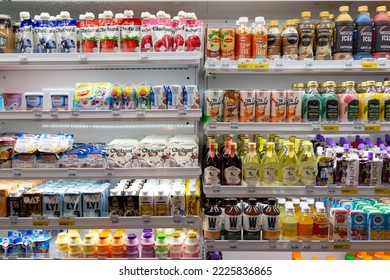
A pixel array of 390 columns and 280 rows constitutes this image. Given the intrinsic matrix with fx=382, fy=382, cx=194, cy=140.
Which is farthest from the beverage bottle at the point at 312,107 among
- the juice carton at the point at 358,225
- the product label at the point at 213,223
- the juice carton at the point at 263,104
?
the product label at the point at 213,223

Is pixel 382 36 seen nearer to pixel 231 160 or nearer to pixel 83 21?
pixel 231 160

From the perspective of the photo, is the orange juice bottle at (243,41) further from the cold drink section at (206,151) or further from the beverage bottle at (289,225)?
the beverage bottle at (289,225)

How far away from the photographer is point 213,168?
99.9 inches

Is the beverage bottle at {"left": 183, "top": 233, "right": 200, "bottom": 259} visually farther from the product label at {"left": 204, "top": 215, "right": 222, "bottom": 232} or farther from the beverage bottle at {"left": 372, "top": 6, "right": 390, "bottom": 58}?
the beverage bottle at {"left": 372, "top": 6, "right": 390, "bottom": 58}

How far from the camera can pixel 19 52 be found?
268 centimetres

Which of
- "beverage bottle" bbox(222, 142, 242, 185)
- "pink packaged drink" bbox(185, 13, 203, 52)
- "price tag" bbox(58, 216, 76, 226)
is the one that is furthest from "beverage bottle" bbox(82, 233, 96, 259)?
"pink packaged drink" bbox(185, 13, 203, 52)

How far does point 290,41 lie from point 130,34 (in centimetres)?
110

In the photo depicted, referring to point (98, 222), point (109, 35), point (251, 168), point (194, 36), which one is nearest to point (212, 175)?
point (251, 168)

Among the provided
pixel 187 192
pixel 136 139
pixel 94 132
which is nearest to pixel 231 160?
pixel 187 192

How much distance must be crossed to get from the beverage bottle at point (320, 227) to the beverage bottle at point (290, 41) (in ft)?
3.50

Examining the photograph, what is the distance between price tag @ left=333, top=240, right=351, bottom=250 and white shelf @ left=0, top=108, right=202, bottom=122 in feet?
4.06

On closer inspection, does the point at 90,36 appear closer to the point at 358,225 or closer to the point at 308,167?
the point at 308,167

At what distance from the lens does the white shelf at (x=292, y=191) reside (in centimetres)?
252

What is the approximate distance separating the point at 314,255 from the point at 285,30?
184 cm
